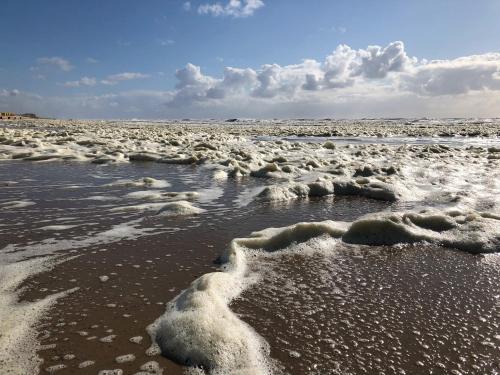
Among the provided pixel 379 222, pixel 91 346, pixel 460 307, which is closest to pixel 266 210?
pixel 379 222

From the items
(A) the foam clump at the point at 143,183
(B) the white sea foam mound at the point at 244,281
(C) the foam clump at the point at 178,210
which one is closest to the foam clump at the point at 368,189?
(B) the white sea foam mound at the point at 244,281

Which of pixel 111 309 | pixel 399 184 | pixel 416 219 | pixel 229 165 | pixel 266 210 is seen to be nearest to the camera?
pixel 111 309

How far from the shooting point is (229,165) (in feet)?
46.4

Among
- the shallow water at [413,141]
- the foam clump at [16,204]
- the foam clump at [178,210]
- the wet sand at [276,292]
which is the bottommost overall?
the shallow water at [413,141]

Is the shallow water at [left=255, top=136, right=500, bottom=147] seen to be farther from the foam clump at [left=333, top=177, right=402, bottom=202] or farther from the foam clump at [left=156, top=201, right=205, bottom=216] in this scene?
the foam clump at [left=156, top=201, right=205, bottom=216]

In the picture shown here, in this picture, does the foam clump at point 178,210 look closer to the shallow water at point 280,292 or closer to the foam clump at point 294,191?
the shallow water at point 280,292

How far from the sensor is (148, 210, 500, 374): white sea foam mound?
3020 mm

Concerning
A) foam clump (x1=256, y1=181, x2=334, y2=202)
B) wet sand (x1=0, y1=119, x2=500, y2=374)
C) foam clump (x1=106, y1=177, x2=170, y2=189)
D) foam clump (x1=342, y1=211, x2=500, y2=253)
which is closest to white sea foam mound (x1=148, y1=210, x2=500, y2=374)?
foam clump (x1=342, y1=211, x2=500, y2=253)

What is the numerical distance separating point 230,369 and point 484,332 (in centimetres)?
223

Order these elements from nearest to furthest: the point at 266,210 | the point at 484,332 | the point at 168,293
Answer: the point at 484,332 → the point at 168,293 → the point at 266,210

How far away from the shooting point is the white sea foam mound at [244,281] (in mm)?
3020

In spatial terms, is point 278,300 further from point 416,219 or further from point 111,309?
point 416,219

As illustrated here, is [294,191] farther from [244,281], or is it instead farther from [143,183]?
[244,281]

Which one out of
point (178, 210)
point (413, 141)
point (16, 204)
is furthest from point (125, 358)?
point (413, 141)
